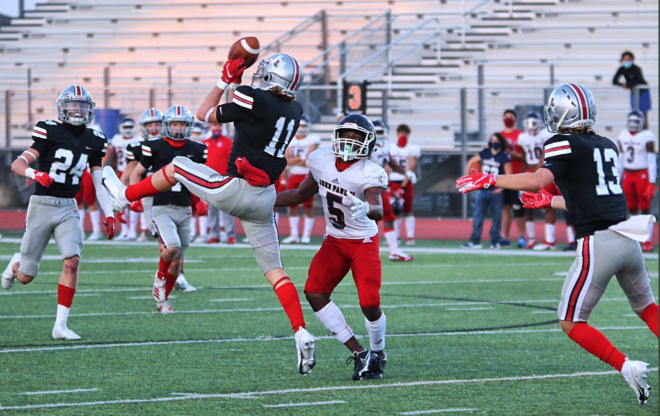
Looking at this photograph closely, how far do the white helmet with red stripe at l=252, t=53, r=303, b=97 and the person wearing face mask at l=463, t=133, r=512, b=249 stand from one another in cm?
953

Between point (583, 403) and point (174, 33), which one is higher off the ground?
point (174, 33)

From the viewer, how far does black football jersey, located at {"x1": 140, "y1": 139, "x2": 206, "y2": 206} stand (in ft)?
33.1

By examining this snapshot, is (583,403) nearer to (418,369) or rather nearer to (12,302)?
(418,369)

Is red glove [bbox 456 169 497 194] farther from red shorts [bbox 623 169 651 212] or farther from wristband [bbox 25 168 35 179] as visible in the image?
red shorts [bbox 623 169 651 212]

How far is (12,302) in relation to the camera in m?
10.3

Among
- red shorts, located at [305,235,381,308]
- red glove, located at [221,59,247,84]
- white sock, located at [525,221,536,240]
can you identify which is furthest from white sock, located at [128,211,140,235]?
red shorts, located at [305,235,381,308]

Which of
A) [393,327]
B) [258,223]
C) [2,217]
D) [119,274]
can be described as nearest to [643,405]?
[258,223]

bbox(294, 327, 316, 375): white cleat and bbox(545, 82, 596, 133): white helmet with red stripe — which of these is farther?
bbox(294, 327, 316, 375): white cleat

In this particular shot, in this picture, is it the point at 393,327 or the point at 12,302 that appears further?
the point at 12,302

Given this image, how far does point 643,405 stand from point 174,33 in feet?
71.8

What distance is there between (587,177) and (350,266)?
1675mm

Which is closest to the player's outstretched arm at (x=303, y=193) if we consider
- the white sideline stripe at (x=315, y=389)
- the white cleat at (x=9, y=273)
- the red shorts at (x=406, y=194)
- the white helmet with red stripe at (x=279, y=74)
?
the white helmet with red stripe at (x=279, y=74)

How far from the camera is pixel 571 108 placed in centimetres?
604

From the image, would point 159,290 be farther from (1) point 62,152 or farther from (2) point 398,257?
(2) point 398,257
